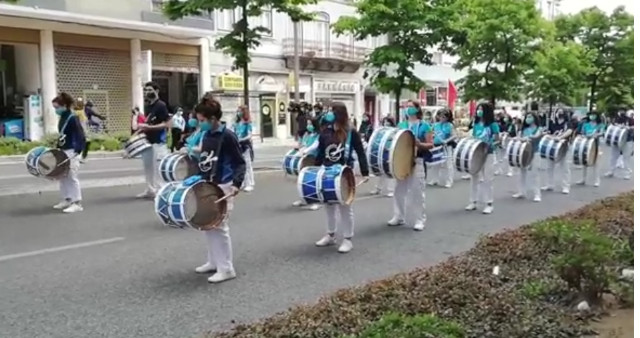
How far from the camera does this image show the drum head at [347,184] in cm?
814

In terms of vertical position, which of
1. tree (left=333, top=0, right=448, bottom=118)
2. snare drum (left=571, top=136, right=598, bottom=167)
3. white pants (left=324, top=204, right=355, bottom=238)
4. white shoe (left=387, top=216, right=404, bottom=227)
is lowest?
white shoe (left=387, top=216, right=404, bottom=227)

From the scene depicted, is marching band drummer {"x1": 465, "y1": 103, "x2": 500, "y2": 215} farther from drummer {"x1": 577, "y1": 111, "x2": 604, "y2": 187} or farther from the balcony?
the balcony

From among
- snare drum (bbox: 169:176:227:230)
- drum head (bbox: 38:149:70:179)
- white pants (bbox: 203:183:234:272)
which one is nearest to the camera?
snare drum (bbox: 169:176:227:230)

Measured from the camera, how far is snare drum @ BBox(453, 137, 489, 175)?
1169cm

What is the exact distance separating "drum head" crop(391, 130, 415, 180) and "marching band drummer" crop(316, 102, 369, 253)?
35.0 inches

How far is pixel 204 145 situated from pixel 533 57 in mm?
20847

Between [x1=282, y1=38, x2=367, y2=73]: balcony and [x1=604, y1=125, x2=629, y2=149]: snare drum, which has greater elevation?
[x1=282, y1=38, x2=367, y2=73]: balcony

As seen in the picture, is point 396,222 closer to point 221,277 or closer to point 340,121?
point 340,121

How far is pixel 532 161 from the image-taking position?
14266 millimetres

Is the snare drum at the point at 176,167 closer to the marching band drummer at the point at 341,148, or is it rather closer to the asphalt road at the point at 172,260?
the asphalt road at the point at 172,260

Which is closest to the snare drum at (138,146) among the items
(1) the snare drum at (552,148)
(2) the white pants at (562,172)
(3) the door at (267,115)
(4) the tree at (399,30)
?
(1) the snare drum at (552,148)

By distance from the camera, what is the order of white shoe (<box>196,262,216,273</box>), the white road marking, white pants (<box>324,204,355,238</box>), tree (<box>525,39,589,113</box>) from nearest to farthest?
1. white shoe (<box>196,262,216,273</box>)
2. the white road marking
3. white pants (<box>324,204,355,238</box>)
4. tree (<box>525,39,589,113</box>)

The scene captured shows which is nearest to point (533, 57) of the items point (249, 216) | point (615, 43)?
point (615, 43)

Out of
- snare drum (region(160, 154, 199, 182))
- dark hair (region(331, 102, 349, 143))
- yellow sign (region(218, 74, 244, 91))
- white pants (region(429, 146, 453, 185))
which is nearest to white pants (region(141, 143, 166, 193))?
snare drum (region(160, 154, 199, 182))
